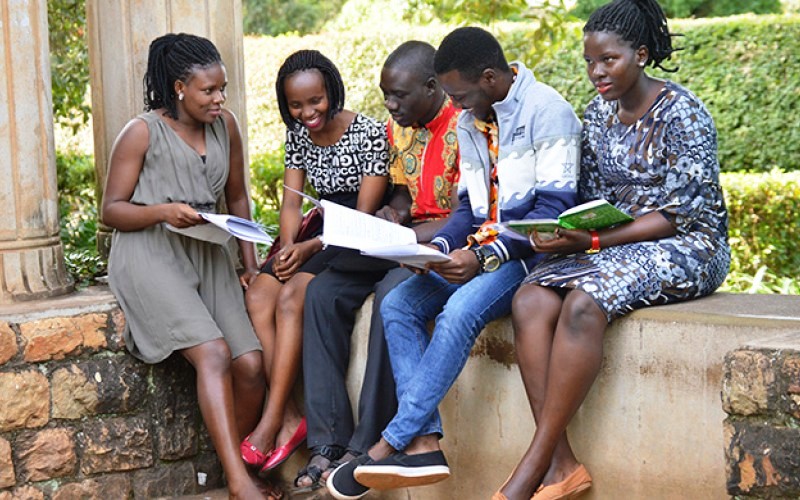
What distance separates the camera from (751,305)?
148 inches

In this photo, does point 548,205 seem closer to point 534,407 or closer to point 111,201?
point 534,407

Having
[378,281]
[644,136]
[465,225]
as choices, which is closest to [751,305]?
[644,136]

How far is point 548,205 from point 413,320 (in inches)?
23.4

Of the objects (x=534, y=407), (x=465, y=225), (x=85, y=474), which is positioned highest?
(x=465, y=225)

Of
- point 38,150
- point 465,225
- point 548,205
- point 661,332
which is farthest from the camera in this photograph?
point 38,150

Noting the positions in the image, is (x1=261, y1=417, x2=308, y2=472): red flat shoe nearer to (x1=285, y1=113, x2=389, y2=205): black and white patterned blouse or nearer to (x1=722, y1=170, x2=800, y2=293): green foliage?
(x1=285, y1=113, x2=389, y2=205): black and white patterned blouse

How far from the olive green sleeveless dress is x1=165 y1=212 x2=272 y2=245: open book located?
13cm

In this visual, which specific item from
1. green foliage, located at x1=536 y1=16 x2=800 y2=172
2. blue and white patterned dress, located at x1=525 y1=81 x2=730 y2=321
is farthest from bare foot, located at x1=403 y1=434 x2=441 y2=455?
green foliage, located at x1=536 y1=16 x2=800 y2=172

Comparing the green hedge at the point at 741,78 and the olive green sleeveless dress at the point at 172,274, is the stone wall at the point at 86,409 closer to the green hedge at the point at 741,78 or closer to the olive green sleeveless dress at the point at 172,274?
the olive green sleeveless dress at the point at 172,274

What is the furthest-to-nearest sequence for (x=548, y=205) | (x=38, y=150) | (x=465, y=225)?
1. (x=38, y=150)
2. (x=465, y=225)
3. (x=548, y=205)

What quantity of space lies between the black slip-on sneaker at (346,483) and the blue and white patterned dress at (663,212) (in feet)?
2.83

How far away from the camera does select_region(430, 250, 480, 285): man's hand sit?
Result: 3.88 metres

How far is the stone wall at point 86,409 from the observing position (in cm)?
435

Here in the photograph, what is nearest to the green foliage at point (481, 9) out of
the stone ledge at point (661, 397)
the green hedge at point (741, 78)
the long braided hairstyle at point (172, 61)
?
the long braided hairstyle at point (172, 61)
